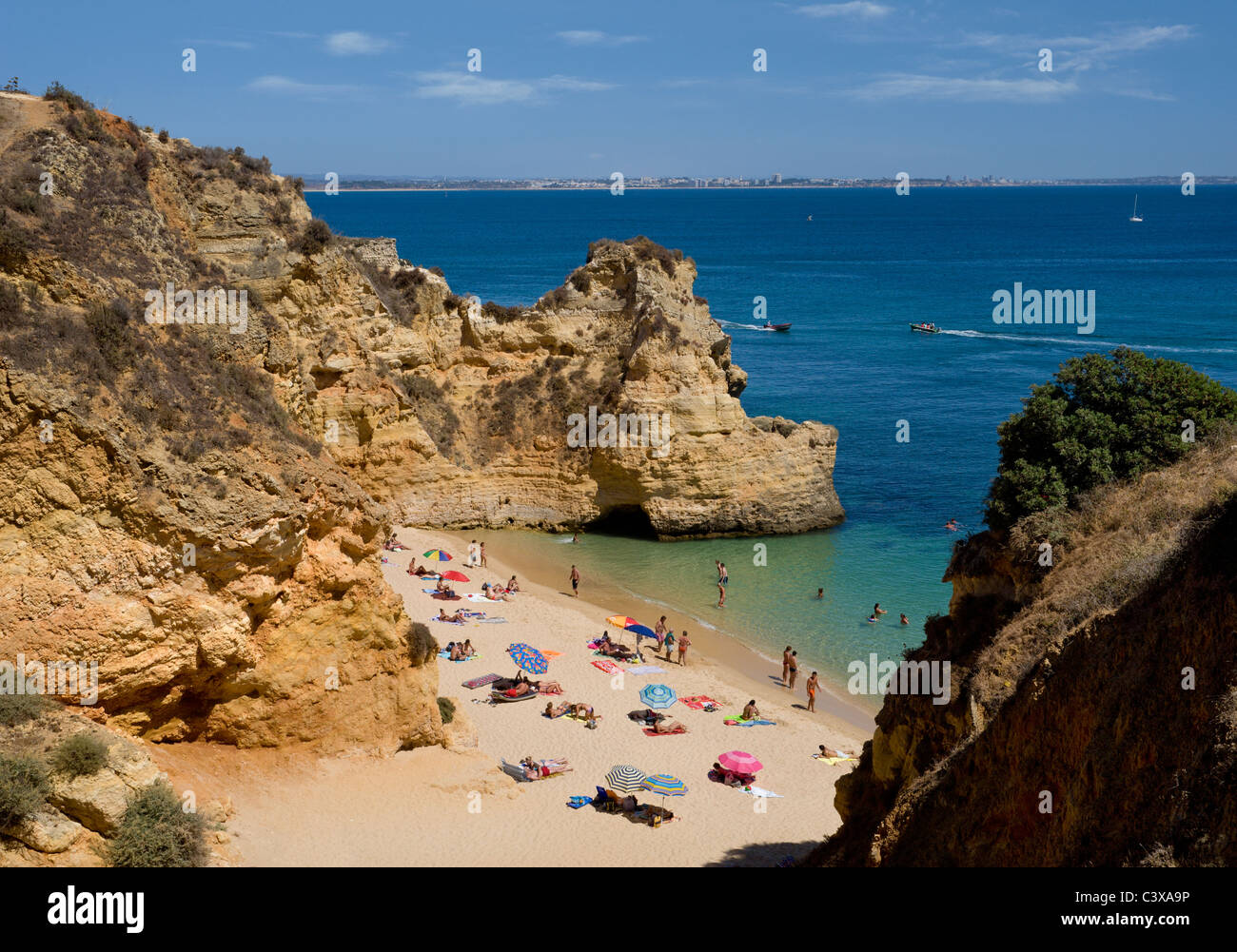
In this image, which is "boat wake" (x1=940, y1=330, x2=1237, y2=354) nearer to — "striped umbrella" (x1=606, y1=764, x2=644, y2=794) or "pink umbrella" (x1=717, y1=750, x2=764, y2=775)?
"pink umbrella" (x1=717, y1=750, x2=764, y2=775)

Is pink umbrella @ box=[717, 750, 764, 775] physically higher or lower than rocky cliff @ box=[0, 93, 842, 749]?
lower

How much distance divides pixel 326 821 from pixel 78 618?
15.2ft

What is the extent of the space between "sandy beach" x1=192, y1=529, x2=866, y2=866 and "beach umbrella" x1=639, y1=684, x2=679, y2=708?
410 millimetres

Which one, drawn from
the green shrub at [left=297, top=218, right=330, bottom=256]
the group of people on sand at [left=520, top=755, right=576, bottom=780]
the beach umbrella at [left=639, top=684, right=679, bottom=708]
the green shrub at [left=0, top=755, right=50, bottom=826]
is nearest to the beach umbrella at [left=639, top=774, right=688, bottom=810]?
the group of people on sand at [left=520, top=755, right=576, bottom=780]

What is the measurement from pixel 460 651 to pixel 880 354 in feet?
163

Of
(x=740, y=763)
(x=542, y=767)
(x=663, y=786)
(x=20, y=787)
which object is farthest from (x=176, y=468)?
(x=740, y=763)

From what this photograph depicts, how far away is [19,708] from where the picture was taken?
11.9 metres

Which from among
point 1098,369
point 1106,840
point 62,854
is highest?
point 1098,369

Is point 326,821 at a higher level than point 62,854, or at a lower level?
lower

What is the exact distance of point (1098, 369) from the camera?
49.9 ft

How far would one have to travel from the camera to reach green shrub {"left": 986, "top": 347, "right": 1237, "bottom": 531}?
13.9 meters

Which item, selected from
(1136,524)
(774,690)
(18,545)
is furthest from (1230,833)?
(774,690)

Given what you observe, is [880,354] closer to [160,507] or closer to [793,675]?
[793,675]
